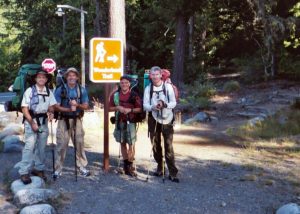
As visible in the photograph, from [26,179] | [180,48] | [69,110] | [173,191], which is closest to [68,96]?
[69,110]

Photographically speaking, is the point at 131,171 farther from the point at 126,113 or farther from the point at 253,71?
the point at 253,71

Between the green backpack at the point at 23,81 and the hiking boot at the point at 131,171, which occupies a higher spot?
the green backpack at the point at 23,81

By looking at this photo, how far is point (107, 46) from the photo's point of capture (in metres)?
7.91

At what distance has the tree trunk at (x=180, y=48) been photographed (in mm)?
21684

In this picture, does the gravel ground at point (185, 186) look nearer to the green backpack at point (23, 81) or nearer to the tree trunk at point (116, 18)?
the green backpack at point (23, 81)

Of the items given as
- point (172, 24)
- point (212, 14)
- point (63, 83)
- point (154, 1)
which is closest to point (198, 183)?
point (63, 83)

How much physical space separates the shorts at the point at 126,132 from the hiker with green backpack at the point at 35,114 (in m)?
1.21

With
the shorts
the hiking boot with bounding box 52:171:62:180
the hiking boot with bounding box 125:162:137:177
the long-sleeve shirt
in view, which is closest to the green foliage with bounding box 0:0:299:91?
the long-sleeve shirt

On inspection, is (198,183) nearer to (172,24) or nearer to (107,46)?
(107,46)

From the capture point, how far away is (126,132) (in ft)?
25.5

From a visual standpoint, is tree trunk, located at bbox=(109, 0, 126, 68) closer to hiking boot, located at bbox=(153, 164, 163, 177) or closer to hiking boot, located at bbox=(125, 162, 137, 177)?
hiking boot, located at bbox=(125, 162, 137, 177)

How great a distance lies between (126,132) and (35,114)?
61.6 inches

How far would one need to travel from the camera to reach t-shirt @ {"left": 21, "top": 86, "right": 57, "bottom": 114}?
6.94m

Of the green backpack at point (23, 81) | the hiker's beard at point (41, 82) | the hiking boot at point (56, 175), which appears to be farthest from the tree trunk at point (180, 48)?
the hiker's beard at point (41, 82)
